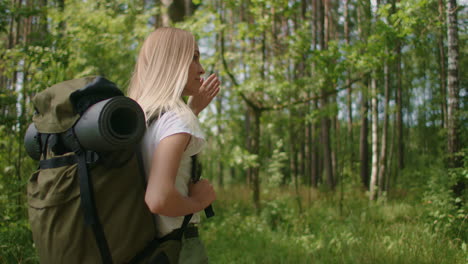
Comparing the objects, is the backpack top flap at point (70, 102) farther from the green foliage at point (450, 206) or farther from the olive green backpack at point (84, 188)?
the green foliage at point (450, 206)

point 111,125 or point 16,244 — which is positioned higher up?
point 111,125

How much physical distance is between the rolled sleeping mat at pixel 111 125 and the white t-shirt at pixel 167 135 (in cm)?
13

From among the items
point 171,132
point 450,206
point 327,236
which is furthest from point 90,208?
point 450,206

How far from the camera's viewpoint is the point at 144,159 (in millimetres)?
1339

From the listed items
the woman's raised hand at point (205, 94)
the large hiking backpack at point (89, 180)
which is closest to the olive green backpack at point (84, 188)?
the large hiking backpack at point (89, 180)

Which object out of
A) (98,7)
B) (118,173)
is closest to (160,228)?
(118,173)

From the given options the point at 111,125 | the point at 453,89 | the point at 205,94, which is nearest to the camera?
the point at 111,125

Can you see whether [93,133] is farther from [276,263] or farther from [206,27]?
[206,27]

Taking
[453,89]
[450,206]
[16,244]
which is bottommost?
[16,244]

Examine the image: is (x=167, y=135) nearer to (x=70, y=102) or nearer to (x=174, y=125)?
(x=174, y=125)

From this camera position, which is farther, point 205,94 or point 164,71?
point 205,94

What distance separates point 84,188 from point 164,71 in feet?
1.88

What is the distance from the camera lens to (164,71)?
1422 mm

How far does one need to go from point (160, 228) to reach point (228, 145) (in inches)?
278
